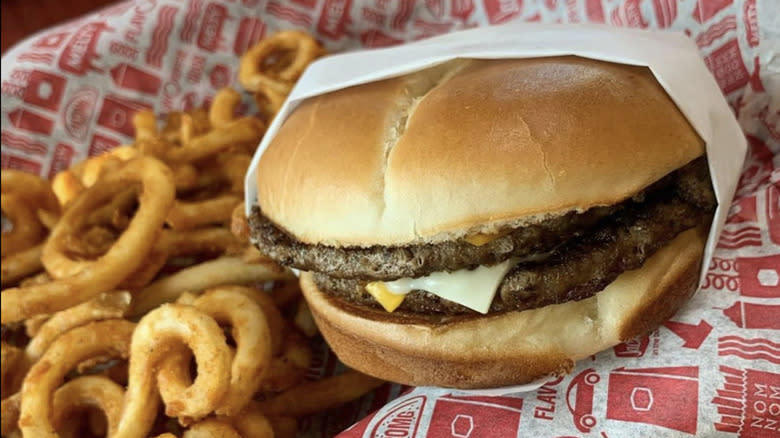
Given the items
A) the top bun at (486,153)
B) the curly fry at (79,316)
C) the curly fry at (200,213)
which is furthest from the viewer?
the curly fry at (200,213)

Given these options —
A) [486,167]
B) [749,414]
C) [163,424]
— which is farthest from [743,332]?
[163,424]

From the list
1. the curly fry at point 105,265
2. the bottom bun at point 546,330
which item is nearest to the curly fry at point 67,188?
the curly fry at point 105,265

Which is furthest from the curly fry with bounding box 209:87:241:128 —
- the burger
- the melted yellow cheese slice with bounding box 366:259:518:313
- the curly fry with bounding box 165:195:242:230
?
the melted yellow cheese slice with bounding box 366:259:518:313

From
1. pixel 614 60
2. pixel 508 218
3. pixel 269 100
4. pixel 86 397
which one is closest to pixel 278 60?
pixel 269 100

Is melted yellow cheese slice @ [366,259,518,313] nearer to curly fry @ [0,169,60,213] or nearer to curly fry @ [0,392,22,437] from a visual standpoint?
curly fry @ [0,392,22,437]

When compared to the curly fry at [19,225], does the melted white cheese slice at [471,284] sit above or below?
above

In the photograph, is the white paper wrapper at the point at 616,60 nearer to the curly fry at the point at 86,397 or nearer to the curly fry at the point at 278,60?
the curly fry at the point at 278,60

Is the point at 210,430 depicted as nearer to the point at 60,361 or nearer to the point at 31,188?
the point at 60,361
